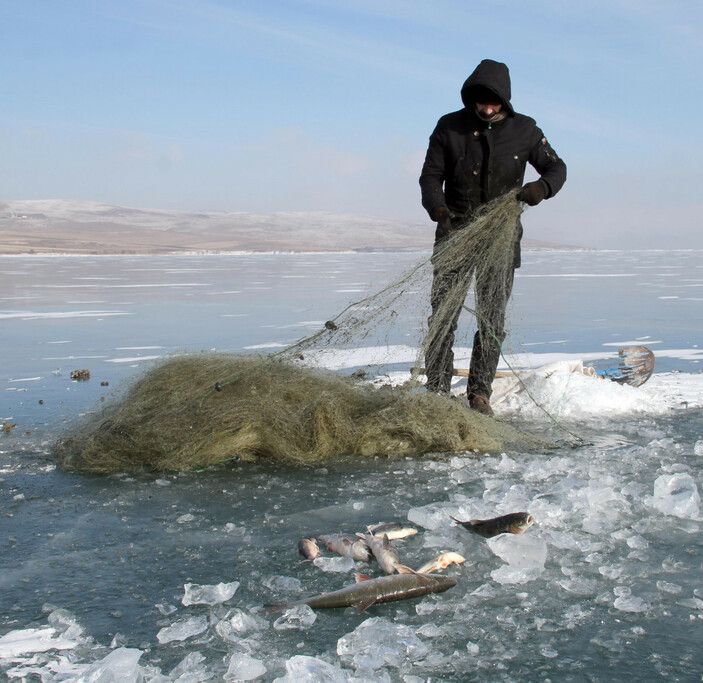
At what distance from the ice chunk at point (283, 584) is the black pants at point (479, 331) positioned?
247 cm

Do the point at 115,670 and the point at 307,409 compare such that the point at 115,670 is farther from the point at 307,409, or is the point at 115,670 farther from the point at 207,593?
the point at 307,409

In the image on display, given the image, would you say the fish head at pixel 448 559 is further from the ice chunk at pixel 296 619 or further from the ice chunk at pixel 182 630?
the ice chunk at pixel 182 630

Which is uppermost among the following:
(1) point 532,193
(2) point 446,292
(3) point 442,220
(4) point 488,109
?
(4) point 488,109

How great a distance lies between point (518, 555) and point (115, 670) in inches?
52.6

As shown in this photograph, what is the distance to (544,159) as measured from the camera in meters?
5.30

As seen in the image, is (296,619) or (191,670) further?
(296,619)

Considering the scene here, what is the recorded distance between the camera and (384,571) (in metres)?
2.56

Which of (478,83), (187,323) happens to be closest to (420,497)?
(478,83)

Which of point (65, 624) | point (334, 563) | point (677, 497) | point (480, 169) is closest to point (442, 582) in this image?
point (334, 563)

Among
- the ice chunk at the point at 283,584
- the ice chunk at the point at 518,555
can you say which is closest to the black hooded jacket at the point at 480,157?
the ice chunk at the point at 518,555

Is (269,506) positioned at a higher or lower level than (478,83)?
lower

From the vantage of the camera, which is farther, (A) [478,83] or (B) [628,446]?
(A) [478,83]

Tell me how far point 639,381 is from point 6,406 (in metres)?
4.78

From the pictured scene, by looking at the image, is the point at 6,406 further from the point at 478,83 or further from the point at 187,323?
the point at 187,323
